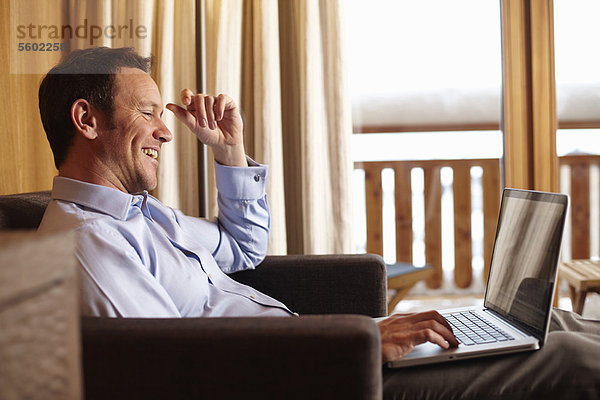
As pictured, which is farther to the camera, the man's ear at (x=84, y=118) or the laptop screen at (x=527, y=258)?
the man's ear at (x=84, y=118)

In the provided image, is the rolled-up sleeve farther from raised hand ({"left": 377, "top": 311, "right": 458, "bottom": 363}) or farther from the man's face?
raised hand ({"left": 377, "top": 311, "right": 458, "bottom": 363})

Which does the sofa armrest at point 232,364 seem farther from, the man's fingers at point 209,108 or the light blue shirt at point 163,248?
the man's fingers at point 209,108

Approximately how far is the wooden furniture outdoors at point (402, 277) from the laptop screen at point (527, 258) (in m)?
0.81

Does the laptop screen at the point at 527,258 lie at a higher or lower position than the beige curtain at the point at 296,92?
lower

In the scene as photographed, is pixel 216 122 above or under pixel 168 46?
under

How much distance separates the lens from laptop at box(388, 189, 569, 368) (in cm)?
101

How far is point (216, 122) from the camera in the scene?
1.61 metres

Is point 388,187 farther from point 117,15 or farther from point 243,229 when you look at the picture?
point 117,15

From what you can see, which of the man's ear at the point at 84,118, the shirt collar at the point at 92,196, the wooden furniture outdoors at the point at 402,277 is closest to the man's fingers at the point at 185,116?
the man's ear at the point at 84,118

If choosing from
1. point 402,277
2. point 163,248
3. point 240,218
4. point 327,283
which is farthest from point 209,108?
point 402,277

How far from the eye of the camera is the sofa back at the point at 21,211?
1.25m

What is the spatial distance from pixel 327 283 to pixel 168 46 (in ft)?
4.51

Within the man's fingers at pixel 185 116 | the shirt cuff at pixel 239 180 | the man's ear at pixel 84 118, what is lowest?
the shirt cuff at pixel 239 180

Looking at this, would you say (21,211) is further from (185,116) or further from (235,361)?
(235,361)
